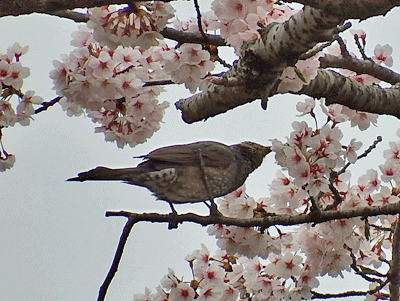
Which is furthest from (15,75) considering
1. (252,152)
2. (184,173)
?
(252,152)

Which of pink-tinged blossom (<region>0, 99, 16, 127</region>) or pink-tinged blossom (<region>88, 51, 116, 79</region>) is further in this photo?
pink-tinged blossom (<region>0, 99, 16, 127</region>)

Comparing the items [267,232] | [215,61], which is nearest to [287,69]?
[215,61]

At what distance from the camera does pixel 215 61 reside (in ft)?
12.9

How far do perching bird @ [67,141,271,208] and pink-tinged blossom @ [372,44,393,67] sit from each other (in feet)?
4.44

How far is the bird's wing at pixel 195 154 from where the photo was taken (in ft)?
16.5

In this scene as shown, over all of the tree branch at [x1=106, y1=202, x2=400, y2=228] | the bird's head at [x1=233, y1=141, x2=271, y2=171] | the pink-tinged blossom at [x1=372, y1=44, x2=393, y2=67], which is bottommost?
the bird's head at [x1=233, y1=141, x2=271, y2=171]

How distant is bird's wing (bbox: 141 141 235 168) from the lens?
5039 mm

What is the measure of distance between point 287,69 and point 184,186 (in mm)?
1642

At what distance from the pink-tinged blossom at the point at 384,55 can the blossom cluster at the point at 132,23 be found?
70.8 inches

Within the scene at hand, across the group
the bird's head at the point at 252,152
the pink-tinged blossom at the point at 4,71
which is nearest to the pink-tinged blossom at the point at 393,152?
the bird's head at the point at 252,152

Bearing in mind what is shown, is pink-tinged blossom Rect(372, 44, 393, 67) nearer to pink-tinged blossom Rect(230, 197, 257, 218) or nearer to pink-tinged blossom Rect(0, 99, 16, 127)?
pink-tinged blossom Rect(230, 197, 257, 218)

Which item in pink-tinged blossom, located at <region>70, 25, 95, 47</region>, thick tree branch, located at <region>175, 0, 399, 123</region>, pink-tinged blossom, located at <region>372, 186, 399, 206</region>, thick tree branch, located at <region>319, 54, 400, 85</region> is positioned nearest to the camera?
thick tree branch, located at <region>175, 0, 399, 123</region>

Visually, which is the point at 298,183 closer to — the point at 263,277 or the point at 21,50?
the point at 263,277

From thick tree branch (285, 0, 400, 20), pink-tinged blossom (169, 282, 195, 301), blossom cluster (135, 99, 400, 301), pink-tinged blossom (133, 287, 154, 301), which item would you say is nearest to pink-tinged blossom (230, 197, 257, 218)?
blossom cluster (135, 99, 400, 301)
